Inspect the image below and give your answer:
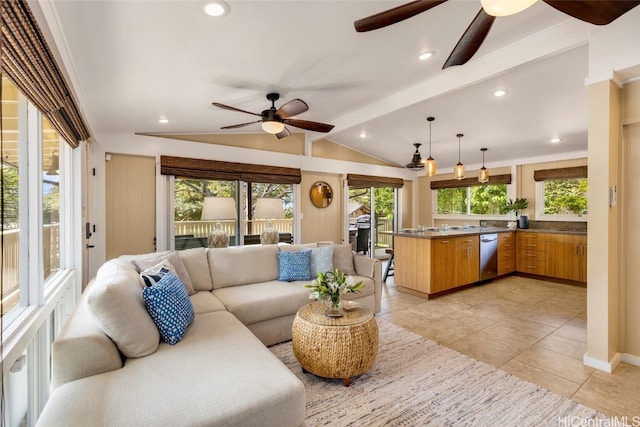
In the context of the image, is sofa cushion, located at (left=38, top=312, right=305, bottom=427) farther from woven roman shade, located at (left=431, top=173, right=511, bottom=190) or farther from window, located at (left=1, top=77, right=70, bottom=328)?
woven roman shade, located at (left=431, top=173, right=511, bottom=190)

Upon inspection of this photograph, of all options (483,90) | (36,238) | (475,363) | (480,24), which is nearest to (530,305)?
(475,363)

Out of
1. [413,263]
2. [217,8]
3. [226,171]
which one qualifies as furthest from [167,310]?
[413,263]

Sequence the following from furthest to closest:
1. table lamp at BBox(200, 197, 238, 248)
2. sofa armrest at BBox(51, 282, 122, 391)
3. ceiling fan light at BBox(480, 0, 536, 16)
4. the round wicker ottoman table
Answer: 1. table lamp at BBox(200, 197, 238, 248)
2. the round wicker ottoman table
3. sofa armrest at BBox(51, 282, 122, 391)
4. ceiling fan light at BBox(480, 0, 536, 16)

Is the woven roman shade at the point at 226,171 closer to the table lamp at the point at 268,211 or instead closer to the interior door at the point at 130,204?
the interior door at the point at 130,204

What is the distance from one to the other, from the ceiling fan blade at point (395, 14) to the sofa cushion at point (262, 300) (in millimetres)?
2232

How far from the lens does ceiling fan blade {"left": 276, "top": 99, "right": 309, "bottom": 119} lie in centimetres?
283

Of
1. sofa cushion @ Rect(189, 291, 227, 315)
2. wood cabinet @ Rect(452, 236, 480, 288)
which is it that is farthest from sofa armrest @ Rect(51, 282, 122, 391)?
wood cabinet @ Rect(452, 236, 480, 288)

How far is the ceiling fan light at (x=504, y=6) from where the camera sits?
1.35 metres

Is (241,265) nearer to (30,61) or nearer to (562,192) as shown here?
(30,61)

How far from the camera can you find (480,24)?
166 centimetres

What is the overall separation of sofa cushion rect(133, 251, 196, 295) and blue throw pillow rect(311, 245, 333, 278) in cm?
129

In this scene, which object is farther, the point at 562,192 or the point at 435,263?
the point at 562,192

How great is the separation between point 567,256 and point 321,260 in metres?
4.27

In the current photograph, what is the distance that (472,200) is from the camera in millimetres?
6703
